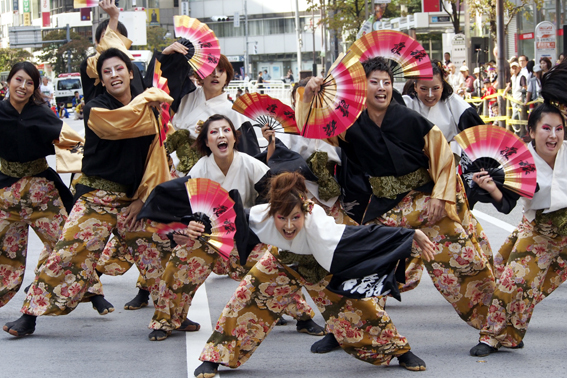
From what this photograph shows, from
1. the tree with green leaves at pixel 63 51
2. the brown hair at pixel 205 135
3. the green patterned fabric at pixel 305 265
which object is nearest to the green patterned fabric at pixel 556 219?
the green patterned fabric at pixel 305 265

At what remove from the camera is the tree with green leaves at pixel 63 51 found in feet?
166

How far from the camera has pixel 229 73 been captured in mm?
6367

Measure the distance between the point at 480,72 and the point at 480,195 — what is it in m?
17.8

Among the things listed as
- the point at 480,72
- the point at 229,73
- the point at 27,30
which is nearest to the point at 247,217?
the point at 229,73

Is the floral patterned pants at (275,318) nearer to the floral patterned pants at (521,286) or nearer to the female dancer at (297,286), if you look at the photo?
the female dancer at (297,286)

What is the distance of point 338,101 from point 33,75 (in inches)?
87.2

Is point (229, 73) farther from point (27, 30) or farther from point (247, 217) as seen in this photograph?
point (27, 30)

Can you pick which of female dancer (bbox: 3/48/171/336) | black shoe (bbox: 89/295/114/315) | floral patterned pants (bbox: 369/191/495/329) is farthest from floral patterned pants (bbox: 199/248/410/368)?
black shoe (bbox: 89/295/114/315)

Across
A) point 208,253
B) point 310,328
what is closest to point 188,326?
point 208,253

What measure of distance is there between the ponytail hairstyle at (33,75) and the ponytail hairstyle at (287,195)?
2.22m

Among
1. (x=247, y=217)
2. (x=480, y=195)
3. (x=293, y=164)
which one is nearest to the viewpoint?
(x=247, y=217)

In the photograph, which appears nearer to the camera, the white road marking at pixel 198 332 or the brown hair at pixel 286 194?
the brown hair at pixel 286 194

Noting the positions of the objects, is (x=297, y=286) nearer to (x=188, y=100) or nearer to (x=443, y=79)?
(x=443, y=79)

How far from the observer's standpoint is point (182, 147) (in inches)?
239
